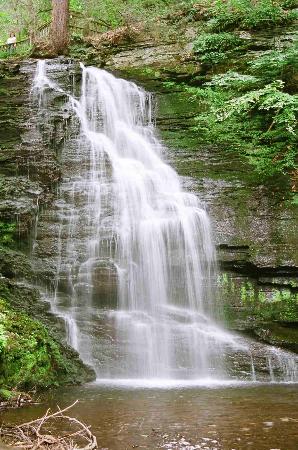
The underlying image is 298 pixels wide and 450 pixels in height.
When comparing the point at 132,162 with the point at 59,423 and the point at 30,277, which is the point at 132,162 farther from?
the point at 59,423

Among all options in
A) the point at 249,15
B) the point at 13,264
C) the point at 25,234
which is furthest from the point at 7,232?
the point at 249,15

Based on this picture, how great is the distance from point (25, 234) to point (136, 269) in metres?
2.51

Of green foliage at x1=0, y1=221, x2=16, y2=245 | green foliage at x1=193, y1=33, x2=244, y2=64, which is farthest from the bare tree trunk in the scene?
green foliage at x1=0, y1=221, x2=16, y2=245

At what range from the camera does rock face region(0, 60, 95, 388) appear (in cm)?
652

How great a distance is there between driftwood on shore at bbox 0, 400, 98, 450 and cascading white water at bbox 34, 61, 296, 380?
393 centimetres

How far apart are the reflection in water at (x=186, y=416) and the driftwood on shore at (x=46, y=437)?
0.17m

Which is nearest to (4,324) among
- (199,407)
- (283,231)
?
(199,407)

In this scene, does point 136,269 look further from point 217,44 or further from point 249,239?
point 217,44

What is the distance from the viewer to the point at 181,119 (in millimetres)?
12820

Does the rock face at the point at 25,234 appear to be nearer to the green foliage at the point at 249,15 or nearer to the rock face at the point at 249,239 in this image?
the rock face at the point at 249,239

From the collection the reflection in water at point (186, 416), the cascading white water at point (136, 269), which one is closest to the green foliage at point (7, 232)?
the cascading white water at point (136, 269)

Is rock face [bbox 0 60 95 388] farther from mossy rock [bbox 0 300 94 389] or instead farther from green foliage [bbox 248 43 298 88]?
green foliage [bbox 248 43 298 88]

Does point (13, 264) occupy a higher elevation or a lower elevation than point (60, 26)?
lower

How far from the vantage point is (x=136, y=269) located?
9.37 metres
